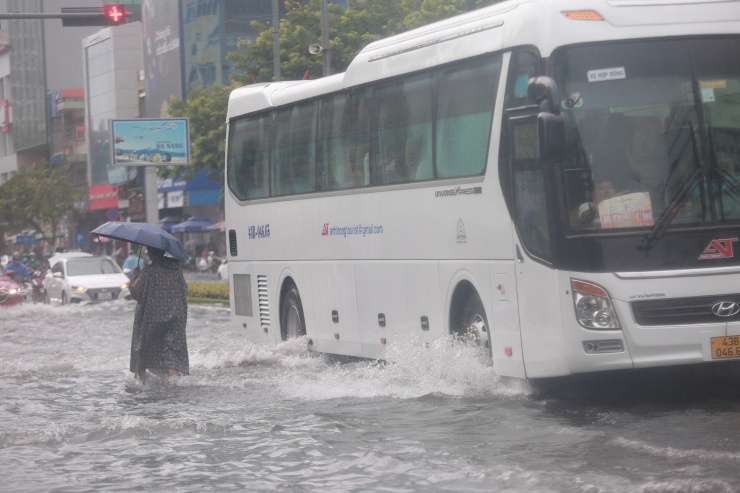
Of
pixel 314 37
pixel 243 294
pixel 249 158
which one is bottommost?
pixel 243 294

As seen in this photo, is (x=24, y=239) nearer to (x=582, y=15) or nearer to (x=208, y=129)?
(x=208, y=129)

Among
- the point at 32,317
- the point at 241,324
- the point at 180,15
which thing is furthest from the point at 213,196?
the point at 241,324

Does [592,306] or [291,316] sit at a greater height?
[291,316]

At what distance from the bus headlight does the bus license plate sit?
750 mm

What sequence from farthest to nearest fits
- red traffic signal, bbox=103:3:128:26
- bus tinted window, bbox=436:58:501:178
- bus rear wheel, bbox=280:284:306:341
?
red traffic signal, bbox=103:3:128:26 < bus rear wheel, bbox=280:284:306:341 < bus tinted window, bbox=436:58:501:178

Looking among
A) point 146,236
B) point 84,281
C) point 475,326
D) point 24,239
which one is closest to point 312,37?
point 84,281

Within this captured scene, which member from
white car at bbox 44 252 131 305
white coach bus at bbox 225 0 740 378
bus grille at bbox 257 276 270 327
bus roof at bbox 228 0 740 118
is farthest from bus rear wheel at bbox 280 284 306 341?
white car at bbox 44 252 131 305

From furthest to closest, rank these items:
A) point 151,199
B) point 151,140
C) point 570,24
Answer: point 151,140 → point 151,199 → point 570,24

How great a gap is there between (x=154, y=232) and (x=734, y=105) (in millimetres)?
6302

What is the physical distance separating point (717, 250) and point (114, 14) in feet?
47.4

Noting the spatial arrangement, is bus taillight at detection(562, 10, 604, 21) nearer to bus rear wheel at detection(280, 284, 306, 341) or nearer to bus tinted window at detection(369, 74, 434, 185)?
bus tinted window at detection(369, 74, 434, 185)

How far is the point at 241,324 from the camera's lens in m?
19.4

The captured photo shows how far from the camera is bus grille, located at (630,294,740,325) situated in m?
10.5

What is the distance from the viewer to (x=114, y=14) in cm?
2261
